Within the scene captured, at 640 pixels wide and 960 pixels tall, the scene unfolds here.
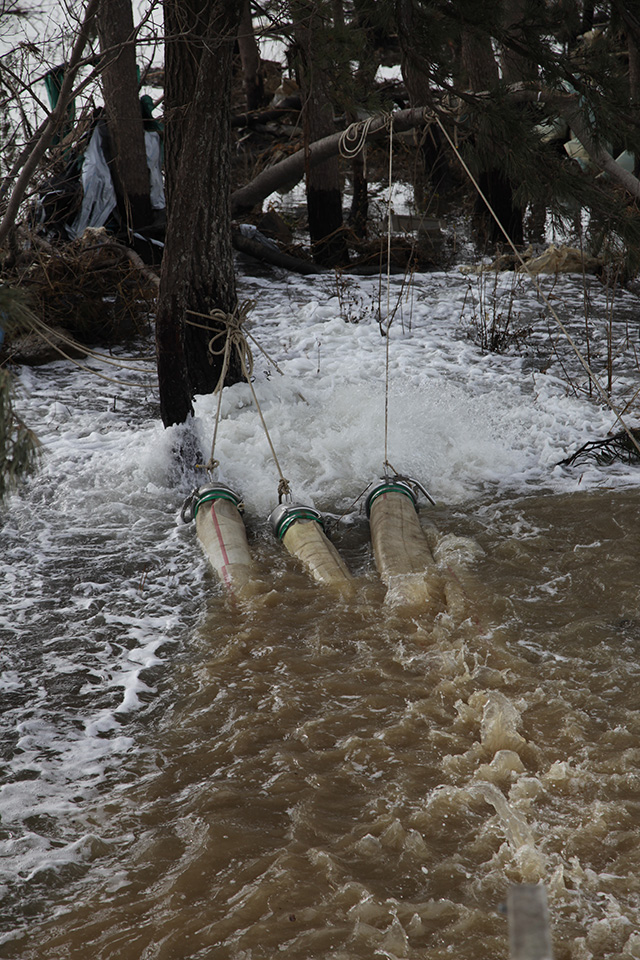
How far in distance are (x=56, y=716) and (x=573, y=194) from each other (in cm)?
384

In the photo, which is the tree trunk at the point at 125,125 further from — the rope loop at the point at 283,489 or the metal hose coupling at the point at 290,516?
the metal hose coupling at the point at 290,516

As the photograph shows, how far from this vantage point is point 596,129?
4.31m

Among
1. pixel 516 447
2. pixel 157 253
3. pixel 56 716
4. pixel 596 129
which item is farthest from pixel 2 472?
pixel 157 253

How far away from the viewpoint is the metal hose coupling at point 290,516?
4797 millimetres

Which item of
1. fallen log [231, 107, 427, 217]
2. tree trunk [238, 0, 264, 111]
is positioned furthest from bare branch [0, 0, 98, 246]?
tree trunk [238, 0, 264, 111]

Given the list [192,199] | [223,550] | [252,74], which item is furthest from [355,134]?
[252,74]

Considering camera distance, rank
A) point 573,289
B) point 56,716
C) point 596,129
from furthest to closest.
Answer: point 573,289
point 596,129
point 56,716

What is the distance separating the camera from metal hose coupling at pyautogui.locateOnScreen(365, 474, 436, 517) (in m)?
5.02

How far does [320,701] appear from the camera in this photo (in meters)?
3.42

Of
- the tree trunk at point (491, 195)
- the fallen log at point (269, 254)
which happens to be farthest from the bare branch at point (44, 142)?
the fallen log at point (269, 254)

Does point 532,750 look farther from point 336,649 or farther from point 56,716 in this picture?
point 56,716

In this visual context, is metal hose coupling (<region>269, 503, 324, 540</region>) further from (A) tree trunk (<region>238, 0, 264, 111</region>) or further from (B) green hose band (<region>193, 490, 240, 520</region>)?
(A) tree trunk (<region>238, 0, 264, 111</region>)

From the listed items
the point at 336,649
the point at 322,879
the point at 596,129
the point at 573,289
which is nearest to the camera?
the point at 322,879

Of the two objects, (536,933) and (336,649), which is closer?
(536,933)
